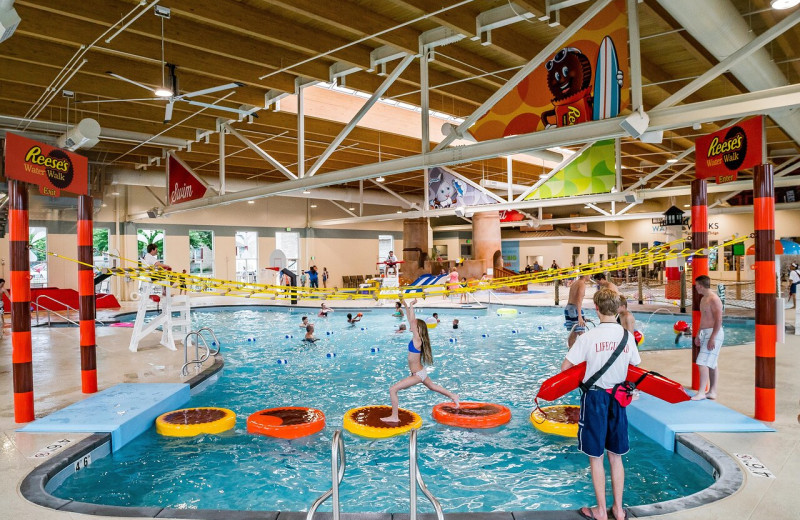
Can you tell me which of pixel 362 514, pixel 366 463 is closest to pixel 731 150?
pixel 366 463

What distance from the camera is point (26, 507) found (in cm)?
384

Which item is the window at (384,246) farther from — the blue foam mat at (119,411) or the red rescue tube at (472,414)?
the red rescue tube at (472,414)

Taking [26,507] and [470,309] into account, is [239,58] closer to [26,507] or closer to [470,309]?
[26,507]

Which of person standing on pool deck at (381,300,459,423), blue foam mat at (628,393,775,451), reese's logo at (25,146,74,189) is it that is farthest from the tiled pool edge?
reese's logo at (25,146,74,189)

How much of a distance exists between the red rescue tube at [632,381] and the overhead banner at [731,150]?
3207mm

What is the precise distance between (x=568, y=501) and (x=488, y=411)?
7.57 feet

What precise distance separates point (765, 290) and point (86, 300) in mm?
8194

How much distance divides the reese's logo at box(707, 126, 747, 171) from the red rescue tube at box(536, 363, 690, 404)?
3.31 m

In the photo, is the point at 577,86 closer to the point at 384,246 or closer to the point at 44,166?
the point at 44,166

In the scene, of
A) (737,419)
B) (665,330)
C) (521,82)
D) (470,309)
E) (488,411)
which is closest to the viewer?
(737,419)

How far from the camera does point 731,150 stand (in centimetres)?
602

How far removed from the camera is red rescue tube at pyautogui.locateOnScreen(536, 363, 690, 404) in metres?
3.70

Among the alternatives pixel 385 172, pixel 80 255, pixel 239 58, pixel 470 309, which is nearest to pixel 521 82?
pixel 385 172

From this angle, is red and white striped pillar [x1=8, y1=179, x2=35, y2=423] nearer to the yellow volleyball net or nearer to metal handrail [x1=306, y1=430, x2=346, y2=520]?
the yellow volleyball net
